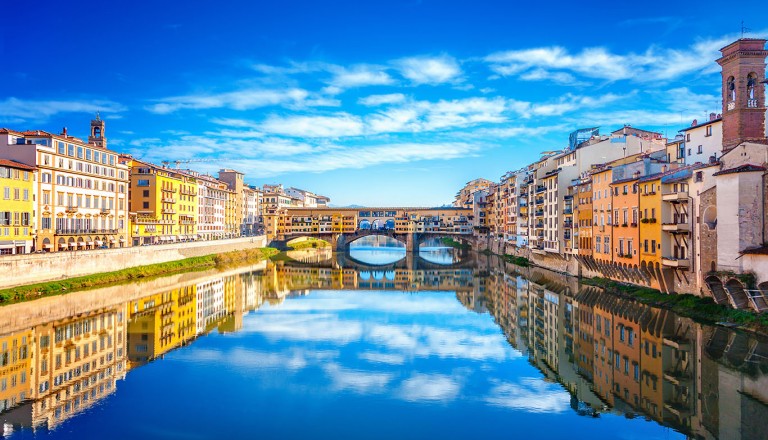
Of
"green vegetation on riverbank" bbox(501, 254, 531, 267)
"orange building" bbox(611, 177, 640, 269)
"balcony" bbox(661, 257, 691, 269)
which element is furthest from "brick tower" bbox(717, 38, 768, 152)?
"green vegetation on riverbank" bbox(501, 254, 531, 267)

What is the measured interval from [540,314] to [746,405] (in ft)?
48.4

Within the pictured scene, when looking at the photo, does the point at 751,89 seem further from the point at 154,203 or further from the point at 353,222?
the point at 353,222

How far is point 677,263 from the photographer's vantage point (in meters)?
27.2

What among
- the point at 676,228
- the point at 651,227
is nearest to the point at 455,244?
the point at 651,227

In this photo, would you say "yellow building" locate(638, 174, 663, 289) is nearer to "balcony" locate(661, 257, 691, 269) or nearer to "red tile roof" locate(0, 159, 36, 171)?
"balcony" locate(661, 257, 691, 269)

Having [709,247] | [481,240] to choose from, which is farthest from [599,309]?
[481,240]

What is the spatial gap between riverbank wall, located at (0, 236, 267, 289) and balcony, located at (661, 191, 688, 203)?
109 feet

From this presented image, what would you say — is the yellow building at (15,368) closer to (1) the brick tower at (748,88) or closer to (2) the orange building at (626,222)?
(2) the orange building at (626,222)

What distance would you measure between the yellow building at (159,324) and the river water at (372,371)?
12cm

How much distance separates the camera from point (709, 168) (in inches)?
1004

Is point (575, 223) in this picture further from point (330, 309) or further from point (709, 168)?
point (330, 309)

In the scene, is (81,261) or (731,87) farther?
(81,261)

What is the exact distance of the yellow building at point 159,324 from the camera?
21973 millimetres

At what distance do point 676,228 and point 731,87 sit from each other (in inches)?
319
